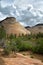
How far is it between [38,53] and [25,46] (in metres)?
9.30

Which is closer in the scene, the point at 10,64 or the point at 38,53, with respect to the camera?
the point at 10,64

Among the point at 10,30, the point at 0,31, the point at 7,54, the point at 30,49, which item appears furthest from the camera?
the point at 10,30

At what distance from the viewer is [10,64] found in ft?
90.2

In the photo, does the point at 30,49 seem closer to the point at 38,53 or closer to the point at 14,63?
the point at 38,53

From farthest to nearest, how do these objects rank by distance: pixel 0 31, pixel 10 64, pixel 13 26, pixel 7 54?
1. pixel 13 26
2. pixel 0 31
3. pixel 7 54
4. pixel 10 64

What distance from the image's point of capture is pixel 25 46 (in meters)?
56.7

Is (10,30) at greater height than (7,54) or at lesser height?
greater

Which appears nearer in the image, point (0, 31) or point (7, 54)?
point (7, 54)

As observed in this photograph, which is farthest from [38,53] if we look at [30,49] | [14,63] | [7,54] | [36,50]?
[14,63]

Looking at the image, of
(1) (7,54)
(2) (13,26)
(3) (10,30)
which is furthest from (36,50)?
(2) (13,26)

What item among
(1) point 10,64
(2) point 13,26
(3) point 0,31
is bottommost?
(1) point 10,64

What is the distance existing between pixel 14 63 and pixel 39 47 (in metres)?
19.8

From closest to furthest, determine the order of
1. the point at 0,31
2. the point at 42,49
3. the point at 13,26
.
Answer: the point at 42,49
the point at 0,31
the point at 13,26

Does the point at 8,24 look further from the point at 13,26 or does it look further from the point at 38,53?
the point at 38,53
